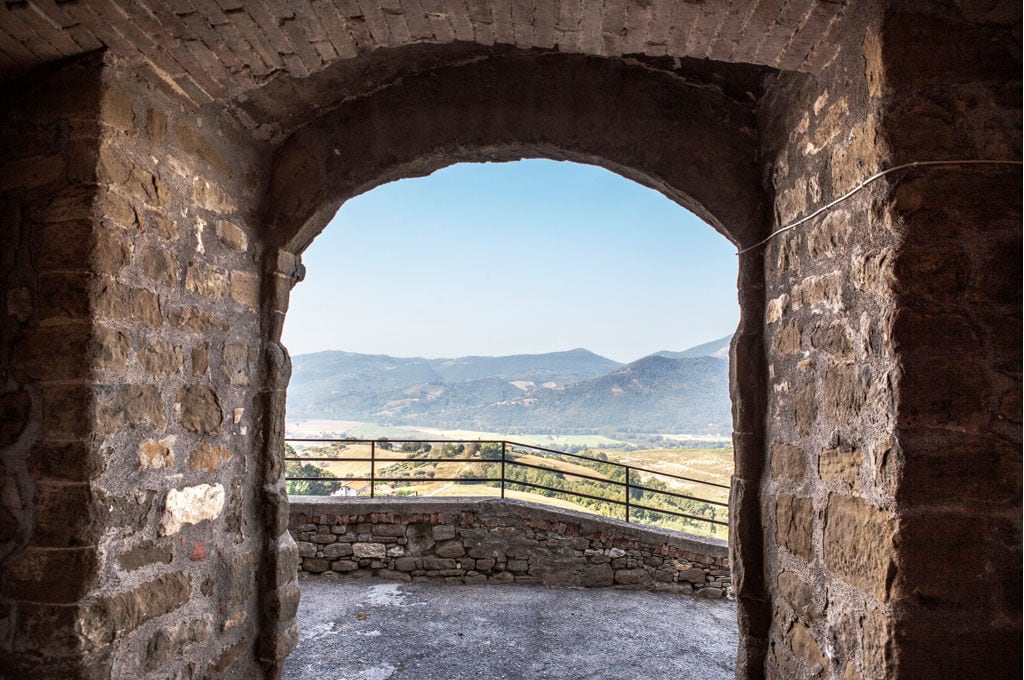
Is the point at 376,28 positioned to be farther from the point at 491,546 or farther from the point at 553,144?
the point at 491,546

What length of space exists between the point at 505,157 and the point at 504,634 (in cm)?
302

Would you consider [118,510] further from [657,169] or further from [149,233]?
[657,169]

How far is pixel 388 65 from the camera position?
7.47 feet

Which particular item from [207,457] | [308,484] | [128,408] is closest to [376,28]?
[128,408]

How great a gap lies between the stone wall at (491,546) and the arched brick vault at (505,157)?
8.51 feet

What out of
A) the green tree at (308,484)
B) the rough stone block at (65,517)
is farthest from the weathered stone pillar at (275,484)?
the green tree at (308,484)

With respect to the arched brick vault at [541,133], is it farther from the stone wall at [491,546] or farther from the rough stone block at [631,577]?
the rough stone block at [631,577]

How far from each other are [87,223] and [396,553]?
13.0ft

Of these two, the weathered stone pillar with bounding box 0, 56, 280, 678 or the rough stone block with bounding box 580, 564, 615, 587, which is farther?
the rough stone block with bounding box 580, 564, 615, 587

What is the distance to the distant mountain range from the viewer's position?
22281mm

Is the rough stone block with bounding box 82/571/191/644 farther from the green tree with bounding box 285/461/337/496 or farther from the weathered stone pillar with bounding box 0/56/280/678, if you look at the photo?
the green tree with bounding box 285/461/337/496


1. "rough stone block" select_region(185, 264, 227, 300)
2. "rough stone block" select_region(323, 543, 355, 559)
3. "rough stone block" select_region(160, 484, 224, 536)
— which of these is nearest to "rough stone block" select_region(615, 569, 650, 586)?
"rough stone block" select_region(323, 543, 355, 559)

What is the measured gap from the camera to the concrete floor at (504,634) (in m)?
3.25

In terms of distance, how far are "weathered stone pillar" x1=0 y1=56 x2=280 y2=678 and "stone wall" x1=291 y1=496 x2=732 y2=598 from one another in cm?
291
